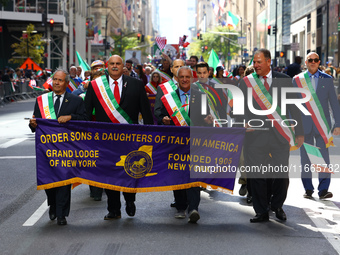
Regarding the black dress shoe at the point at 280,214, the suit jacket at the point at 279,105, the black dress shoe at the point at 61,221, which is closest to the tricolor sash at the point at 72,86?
the black dress shoe at the point at 61,221

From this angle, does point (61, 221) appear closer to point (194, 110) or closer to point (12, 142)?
point (194, 110)

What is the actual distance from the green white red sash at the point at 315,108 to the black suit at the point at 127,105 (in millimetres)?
2481

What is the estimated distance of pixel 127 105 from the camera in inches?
315

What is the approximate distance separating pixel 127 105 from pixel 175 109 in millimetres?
578

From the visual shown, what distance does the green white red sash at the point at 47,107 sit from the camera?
7910 millimetres

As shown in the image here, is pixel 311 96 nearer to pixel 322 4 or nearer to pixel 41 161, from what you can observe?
pixel 41 161

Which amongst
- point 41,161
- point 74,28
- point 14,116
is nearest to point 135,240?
point 41,161

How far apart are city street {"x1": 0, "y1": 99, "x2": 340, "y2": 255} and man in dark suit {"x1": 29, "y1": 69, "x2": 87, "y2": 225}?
0.55 feet

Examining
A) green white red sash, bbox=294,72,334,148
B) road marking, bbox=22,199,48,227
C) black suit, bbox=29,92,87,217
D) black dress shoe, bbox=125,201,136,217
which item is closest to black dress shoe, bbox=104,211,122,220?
Result: black dress shoe, bbox=125,201,136,217

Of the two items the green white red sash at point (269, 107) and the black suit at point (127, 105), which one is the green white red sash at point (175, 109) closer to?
the black suit at point (127, 105)

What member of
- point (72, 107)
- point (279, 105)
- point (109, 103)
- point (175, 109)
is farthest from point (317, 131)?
point (72, 107)

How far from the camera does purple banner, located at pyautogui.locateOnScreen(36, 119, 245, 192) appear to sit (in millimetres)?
7746

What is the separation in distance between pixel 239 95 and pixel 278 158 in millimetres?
896

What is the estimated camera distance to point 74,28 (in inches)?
3046
